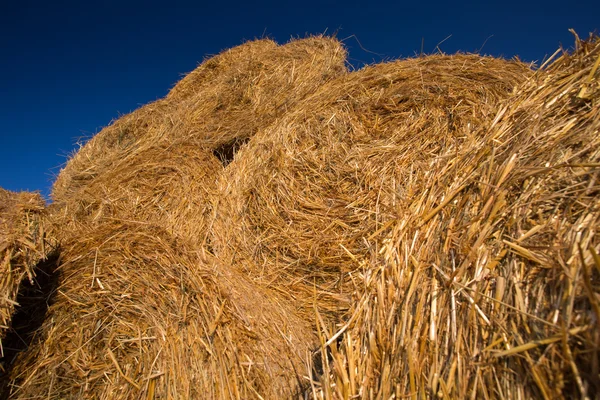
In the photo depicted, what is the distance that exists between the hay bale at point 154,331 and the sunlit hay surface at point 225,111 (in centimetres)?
143

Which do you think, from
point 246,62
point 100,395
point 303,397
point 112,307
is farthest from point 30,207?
point 246,62

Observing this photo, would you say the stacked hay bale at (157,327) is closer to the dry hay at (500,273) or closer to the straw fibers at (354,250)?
the straw fibers at (354,250)

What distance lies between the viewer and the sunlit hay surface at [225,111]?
309 centimetres

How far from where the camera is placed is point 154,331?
1629mm

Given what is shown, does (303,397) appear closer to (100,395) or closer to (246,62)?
(100,395)

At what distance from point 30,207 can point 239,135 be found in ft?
5.32

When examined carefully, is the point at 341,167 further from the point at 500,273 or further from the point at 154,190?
the point at 154,190

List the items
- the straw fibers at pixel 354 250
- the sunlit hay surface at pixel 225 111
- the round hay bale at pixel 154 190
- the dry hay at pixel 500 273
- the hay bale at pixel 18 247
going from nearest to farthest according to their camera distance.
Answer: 1. the dry hay at pixel 500 273
2. the straw fibers at pixel 354 250
3. the hay bale at pixel 18 247
4. the round hay bale at pixel 154 190
5. the sunlit hay surface at pixel 225 111

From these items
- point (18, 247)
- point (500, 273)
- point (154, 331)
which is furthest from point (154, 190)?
point (500, 273)

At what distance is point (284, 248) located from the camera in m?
2.14

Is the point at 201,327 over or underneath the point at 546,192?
underneath

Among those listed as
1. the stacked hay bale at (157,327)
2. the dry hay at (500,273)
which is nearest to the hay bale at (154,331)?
the stacked hay bale at (157,327)

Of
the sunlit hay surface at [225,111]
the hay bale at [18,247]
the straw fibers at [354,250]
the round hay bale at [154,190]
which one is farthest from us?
the sunlit hay surface at [225,111]

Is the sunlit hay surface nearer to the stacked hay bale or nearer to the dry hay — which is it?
the stacked hay bale
